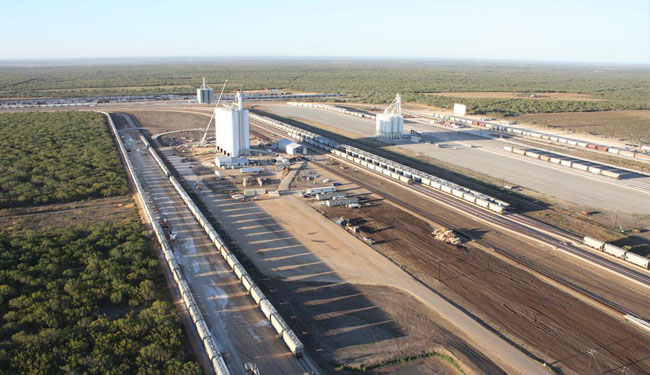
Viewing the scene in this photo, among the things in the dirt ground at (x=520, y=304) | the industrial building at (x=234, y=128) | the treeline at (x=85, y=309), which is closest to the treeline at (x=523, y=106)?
the industrial building at (x=234, y=128)

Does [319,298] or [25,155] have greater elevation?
[25,155]

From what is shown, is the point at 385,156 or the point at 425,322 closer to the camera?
the point at 425,322

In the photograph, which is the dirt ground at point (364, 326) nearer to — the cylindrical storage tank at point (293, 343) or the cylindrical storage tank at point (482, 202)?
the cylindrical storage tank at point (293, 343)

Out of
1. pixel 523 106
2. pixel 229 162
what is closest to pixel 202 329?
pixel 229 162

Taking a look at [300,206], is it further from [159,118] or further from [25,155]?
[159,118]

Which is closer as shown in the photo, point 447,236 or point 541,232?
point 447,236

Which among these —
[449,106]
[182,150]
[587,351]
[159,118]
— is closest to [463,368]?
[587,351]

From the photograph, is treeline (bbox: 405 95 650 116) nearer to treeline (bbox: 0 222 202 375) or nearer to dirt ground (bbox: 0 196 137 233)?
dirt ground (bbox: 0 196 137 233)

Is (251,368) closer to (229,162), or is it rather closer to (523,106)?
(229,162)
